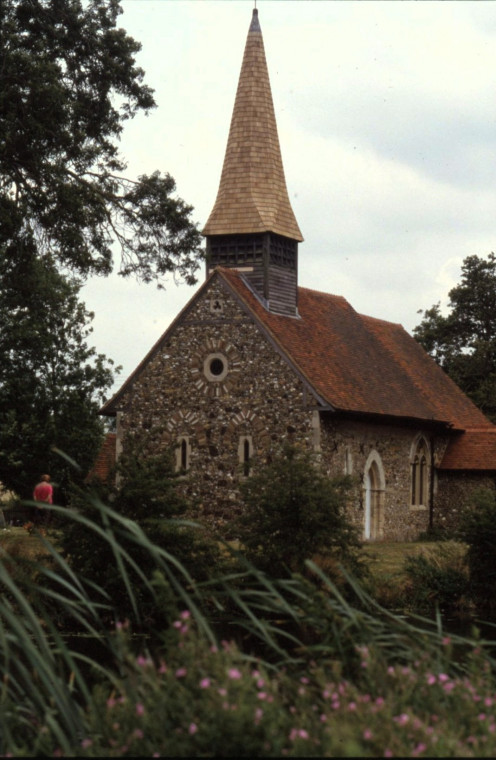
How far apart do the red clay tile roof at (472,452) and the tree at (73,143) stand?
1498 cm

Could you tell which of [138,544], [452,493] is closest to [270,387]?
[452,493]

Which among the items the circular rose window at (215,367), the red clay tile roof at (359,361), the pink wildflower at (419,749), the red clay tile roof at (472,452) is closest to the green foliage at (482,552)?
the red clay tile roof at (359,361)

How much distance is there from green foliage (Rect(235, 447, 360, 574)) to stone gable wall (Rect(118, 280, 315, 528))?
34.2 ft

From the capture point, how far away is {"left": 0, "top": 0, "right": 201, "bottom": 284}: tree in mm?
21625

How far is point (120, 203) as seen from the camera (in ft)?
81.0

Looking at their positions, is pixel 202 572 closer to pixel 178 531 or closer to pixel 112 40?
pixel 178 531

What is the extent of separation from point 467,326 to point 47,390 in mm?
17811

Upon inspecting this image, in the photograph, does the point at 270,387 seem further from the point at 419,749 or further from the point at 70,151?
the point at 419,749

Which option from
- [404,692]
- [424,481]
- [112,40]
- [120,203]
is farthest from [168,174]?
[404,692]

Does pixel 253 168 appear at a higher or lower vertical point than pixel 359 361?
higher

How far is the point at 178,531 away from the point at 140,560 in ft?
2.47

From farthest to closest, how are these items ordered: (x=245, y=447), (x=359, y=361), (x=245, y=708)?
(x=359, y=361)
(x=245, y=447)
(x=245, y=708)

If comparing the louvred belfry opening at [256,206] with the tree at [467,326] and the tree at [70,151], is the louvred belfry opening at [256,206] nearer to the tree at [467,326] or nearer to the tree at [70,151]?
the tree at [70,151]

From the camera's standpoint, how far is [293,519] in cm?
2050
